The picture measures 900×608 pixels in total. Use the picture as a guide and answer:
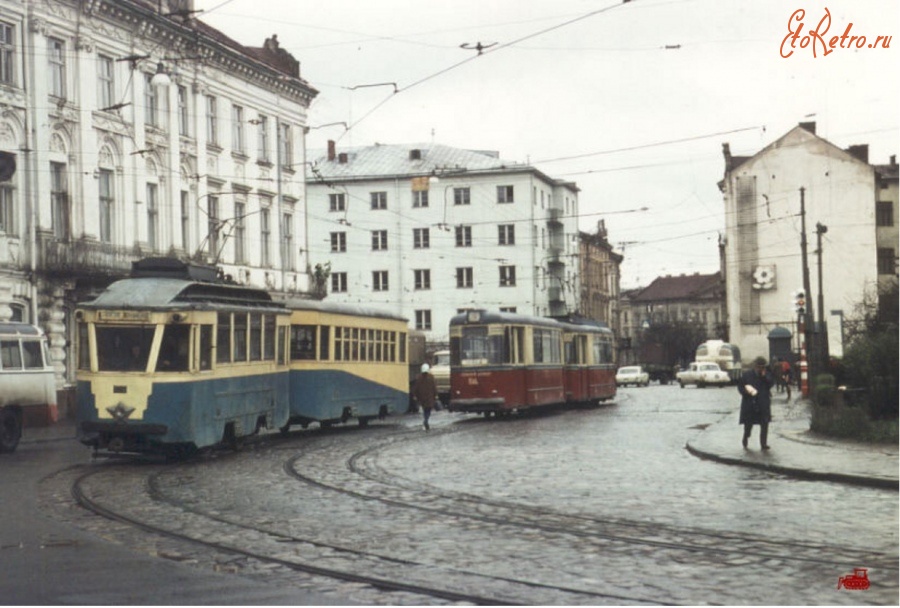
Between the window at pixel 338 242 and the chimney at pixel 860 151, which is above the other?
the chimney at pixel 860 151

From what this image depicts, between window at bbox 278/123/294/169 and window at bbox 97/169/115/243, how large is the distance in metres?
11.6

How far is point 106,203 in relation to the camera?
4025cm

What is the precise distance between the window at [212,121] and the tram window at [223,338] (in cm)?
2442

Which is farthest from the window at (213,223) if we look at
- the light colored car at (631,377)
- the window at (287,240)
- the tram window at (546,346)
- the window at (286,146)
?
the light colored car at (631,377)

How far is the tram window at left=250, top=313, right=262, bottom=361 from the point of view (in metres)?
23.7

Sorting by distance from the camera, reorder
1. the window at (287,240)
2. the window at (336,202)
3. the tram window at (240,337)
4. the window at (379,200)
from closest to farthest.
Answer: the tram window at (240,337)
the window at (287,240)
the window at (379,200)
the window at (336,202)

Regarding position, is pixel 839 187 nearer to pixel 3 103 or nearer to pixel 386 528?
pixel 3 103

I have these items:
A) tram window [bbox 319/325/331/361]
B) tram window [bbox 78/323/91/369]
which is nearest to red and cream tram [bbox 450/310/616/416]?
tram window [bbox 319/325/331/361]

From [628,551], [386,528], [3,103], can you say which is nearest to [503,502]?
[386,528]

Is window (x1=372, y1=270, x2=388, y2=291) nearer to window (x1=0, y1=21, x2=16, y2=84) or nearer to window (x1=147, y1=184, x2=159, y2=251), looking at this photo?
window (x1=147, y1=184, x2=159, y2=251)

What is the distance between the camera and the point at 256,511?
46.7 feet

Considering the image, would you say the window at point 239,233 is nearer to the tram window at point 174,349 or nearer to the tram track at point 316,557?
the tram window at point 174,349

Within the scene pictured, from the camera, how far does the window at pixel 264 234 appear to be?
162ft

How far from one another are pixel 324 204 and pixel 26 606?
82.9 meters
